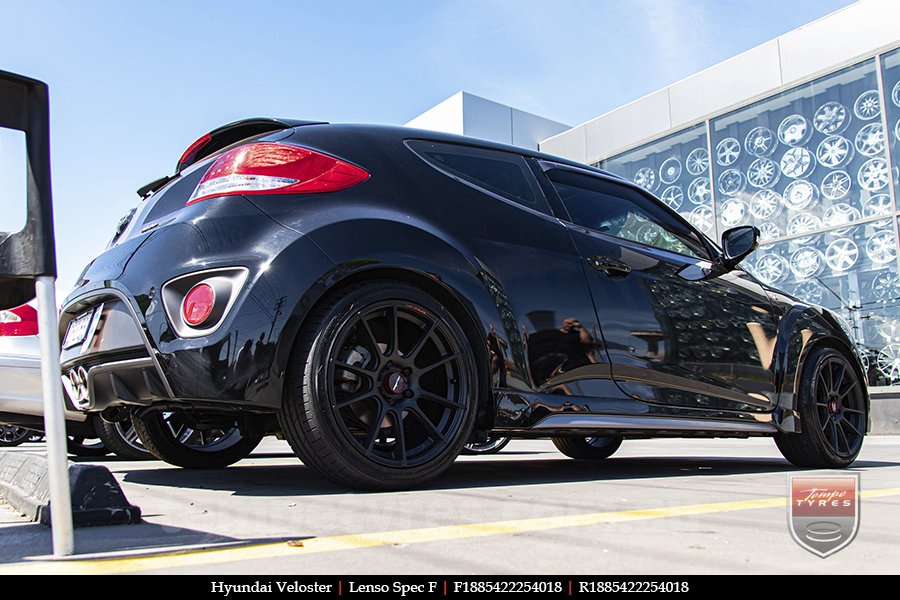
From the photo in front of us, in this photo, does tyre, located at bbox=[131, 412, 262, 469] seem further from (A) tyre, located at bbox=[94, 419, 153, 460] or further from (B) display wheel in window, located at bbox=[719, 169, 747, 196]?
(B) display wheel in window, located at bbox=[719, 169, 747, 196]

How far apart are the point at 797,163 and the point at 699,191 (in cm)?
214

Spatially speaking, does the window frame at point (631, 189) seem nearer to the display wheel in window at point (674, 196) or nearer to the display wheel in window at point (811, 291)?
the display wheel in window at point (811, 291)

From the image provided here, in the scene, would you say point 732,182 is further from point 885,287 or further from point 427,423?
point 427,423

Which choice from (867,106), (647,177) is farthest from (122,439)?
(647,177)

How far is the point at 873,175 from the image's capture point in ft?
41.8

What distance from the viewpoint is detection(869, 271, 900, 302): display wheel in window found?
12086 millimetres

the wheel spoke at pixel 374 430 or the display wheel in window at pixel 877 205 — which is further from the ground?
the display wheel in window at pixel 877 205

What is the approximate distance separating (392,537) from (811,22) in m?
14.4

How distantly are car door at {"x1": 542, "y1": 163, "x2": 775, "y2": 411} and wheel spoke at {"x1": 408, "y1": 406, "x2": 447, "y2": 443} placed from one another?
0.92m

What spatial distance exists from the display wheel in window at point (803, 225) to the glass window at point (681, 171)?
168 cm

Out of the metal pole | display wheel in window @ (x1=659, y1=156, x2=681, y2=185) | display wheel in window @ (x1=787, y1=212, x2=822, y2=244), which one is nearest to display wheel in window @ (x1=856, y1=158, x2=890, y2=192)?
display wheel in window @ (x1=787, y1=212, x2=822, y2=244)

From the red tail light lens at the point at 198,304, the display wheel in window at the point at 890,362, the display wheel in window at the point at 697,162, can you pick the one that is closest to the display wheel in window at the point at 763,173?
the display wheel in window at the point at 697,162

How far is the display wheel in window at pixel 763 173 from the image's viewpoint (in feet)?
45.8

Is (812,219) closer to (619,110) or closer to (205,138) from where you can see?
(619,110)
